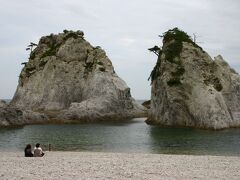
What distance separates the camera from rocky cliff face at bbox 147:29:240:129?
69.9 metres

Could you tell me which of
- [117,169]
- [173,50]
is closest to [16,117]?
[173,50]

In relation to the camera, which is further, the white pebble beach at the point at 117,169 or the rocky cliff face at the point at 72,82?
the rocky cliff face at the point at 72,82

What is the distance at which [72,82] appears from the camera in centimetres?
10419

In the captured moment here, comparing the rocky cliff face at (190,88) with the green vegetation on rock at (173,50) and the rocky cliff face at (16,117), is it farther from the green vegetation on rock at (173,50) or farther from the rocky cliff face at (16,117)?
the rocky cliff face at (16,117)

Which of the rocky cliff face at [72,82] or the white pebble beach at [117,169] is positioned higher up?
the rocky cliff face at [72,82]

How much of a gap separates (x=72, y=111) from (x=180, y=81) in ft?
83.2

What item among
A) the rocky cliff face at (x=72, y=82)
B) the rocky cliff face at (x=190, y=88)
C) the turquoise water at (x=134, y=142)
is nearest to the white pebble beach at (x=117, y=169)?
the turquoise water at (x=134, y=142)

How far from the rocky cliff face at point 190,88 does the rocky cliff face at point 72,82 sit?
57.8 ft

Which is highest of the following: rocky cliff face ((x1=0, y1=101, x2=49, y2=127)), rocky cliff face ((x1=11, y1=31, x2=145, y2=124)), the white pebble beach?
rocky cliff face ((x1=11, y1=31, x2=145, y2=124))

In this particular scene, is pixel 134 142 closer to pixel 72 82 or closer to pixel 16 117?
pixel 16 117

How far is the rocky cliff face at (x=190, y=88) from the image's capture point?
69.9 m

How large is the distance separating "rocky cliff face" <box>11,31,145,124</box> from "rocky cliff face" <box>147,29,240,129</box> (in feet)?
57.8

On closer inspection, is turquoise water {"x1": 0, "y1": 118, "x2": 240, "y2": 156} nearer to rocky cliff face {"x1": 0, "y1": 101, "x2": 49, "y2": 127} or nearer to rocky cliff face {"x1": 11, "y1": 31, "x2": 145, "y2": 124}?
rocky cliff face {"x1": 0, "y1": 101, "x2": 49, "y2": 127}

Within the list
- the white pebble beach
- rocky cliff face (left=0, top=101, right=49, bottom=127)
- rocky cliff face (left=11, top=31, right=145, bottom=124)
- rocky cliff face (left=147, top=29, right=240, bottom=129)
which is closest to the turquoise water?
rocky cliff face (left=147, top=29, right=240, bottom=129)
